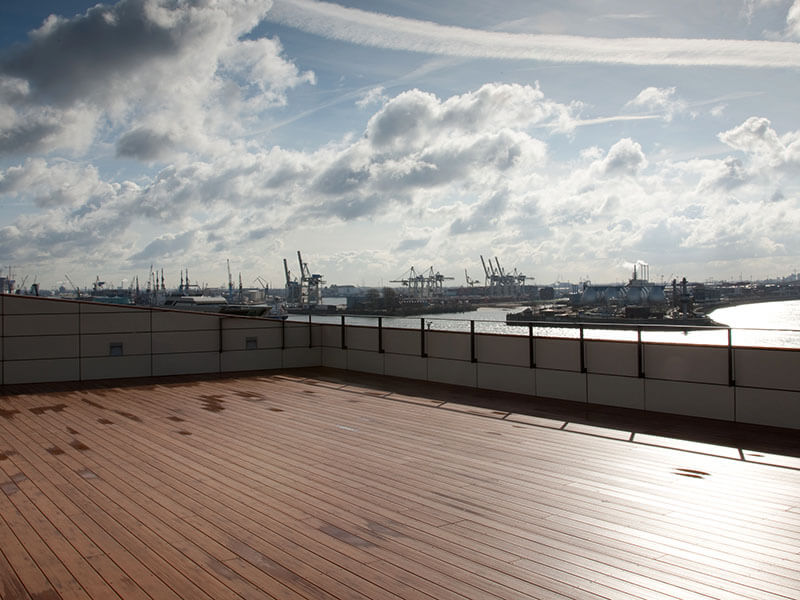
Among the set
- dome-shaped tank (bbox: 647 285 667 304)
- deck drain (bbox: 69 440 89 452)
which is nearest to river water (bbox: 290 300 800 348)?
deck drain (bbox: 69 440 89 452)

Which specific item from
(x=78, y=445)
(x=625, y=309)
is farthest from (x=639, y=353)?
(x=625, y=309)

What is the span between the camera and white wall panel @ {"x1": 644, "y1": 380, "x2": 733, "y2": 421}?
22.9 feet

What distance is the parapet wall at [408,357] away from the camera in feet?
22.8

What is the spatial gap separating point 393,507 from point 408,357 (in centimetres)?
661

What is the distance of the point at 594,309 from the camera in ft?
63.4

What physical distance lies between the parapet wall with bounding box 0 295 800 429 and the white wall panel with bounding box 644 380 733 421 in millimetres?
12

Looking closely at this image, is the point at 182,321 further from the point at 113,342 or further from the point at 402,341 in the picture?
the point at 402,341

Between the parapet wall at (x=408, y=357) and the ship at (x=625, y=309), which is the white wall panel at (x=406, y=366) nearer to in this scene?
the parapet wall at (x=408, y=357)

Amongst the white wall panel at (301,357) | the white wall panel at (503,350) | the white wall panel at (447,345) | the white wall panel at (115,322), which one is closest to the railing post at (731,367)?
the white wall panel at (503,350)

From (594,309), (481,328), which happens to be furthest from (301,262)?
(481,328)

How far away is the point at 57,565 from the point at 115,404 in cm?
557

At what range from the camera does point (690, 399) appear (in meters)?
7.27

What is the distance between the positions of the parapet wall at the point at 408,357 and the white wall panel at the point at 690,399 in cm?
1

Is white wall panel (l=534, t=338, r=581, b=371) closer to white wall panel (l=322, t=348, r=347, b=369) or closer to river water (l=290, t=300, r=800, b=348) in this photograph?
river water (l=290, t=300, r=800, b=348)
